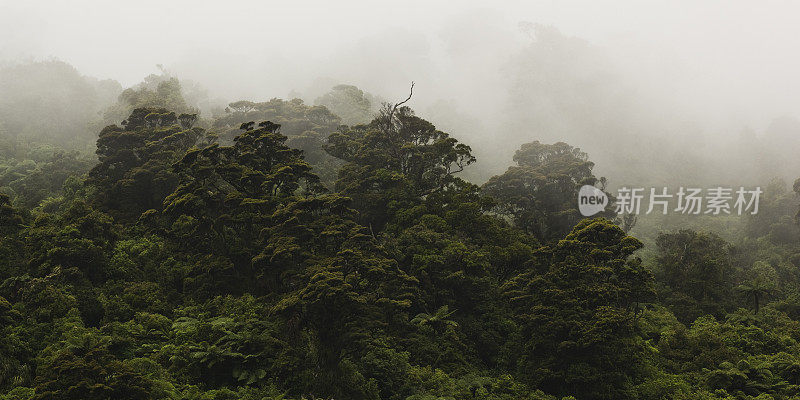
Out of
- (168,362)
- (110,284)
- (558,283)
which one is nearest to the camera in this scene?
(168,362)

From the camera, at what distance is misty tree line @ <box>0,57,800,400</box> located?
14883 millimetres

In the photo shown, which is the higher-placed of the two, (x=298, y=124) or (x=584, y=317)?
(x=298, y=124)

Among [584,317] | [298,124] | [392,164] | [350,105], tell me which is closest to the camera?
[584,317]

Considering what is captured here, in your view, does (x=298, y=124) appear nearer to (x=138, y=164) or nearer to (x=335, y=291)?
(x=138, y=164)

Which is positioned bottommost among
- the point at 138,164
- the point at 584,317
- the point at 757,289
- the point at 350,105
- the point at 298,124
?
the point at 584,317

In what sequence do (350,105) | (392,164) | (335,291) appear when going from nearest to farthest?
(335,291) < (392,164) < (350,105)

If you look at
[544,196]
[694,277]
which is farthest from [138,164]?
[694,277]

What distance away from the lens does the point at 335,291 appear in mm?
14766

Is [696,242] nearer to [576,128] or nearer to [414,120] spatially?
[414,120]

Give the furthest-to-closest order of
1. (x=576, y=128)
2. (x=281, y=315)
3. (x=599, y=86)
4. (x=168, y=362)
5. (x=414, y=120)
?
1. (x=599, y=86)
2. (x=576, y=128)
3. (x=414, y=120)
4. (x=281, y=315)
5. (x=168, y=362)

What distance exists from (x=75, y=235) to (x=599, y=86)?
7716 cm

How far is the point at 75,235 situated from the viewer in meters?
18.7

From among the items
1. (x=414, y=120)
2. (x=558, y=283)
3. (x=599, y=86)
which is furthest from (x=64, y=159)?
(x=599, y=86)

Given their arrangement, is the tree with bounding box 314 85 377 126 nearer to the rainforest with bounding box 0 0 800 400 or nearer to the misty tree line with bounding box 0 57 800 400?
the rainforest with bounding box 0 0 800 400
